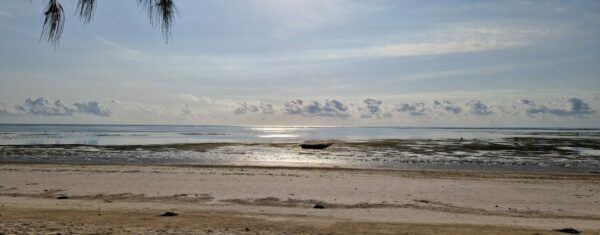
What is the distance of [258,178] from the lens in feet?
71.5

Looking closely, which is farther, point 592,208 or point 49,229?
point 592,208

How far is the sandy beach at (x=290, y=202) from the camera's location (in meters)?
10.7

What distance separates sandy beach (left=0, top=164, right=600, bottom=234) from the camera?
10688mm

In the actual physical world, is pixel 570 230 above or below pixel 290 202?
above

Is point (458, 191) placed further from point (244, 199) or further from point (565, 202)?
point (244, 199)

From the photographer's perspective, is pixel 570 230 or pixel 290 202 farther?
pixel 290 202

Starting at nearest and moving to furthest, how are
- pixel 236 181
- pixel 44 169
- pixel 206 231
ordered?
pixel 206 231 → pixel 236 181 → pixel 44 169

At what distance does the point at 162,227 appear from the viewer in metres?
10.1

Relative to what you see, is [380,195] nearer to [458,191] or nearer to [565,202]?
[458,191]

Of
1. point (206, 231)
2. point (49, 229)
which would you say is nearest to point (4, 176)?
point (49, 229)

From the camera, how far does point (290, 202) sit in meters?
15.3

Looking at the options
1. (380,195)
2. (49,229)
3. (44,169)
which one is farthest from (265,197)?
(44,169)

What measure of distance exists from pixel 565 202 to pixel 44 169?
25.0 m

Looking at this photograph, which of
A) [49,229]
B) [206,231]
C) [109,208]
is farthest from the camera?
[109,208]
